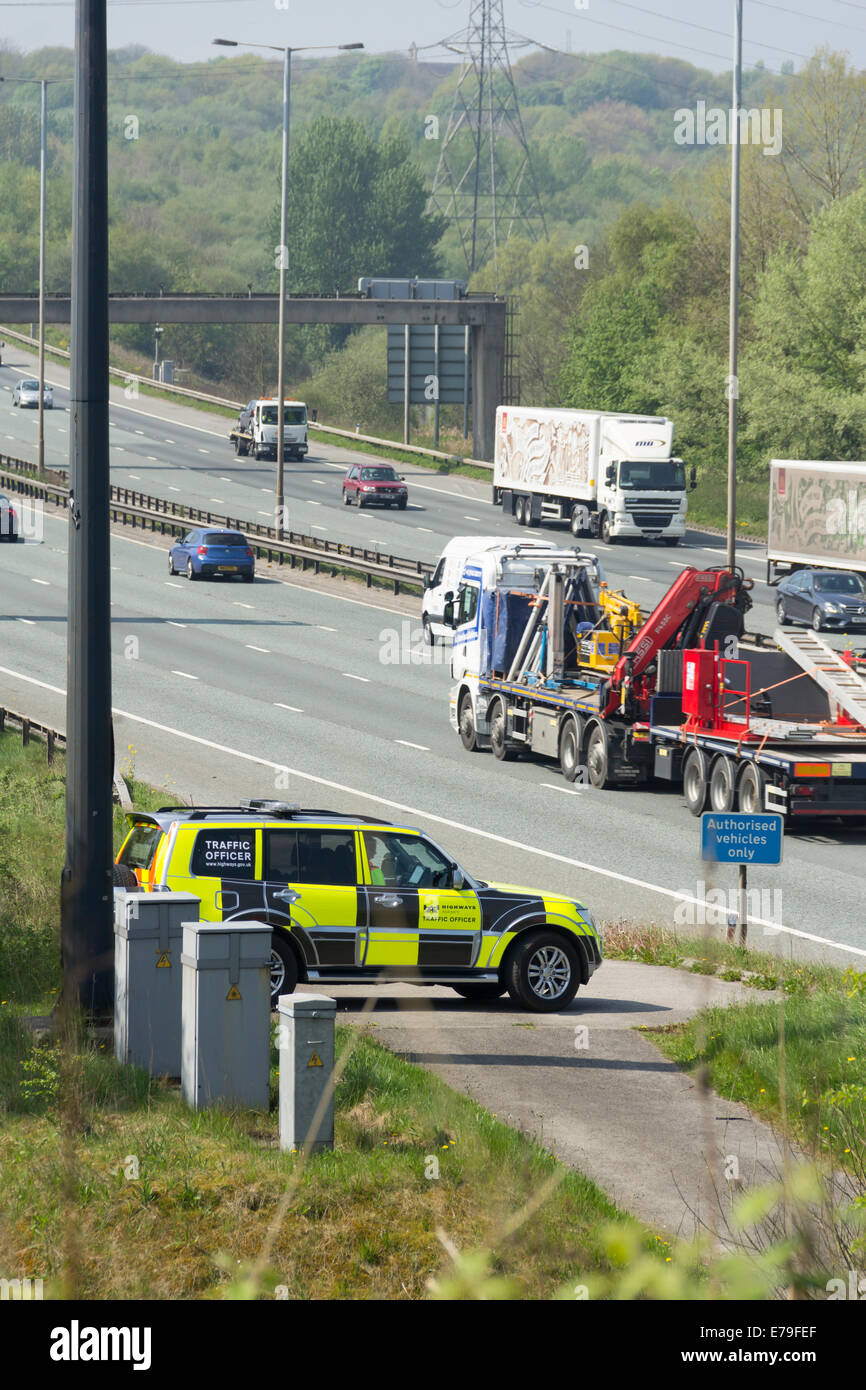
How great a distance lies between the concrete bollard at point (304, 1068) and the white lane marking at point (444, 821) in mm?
10665

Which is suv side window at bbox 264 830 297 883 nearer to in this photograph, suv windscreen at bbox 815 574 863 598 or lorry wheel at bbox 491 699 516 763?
lorry wheel at bbox 491 699 516 763

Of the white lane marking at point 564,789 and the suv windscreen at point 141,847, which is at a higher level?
the suv windscreen at point 141,847

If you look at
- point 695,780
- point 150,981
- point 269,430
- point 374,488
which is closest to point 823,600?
point 695,780

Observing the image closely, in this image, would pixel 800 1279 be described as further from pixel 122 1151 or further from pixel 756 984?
pixel 756 984

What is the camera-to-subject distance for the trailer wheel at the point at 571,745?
2956cm

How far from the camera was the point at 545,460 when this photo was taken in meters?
63.5

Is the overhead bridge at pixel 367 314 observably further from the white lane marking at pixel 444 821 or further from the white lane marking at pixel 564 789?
the white lane marking at pixel 564 789

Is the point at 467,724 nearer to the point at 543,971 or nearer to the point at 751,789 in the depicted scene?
the point at 751,789

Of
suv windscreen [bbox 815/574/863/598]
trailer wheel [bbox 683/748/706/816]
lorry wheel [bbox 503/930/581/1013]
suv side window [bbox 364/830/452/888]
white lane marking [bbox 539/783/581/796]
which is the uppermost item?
suv side window [bbox 364/830/452/888]

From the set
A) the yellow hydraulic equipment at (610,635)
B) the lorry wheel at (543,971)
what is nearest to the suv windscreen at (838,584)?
the yellow hydraulic equipment at (610,635)

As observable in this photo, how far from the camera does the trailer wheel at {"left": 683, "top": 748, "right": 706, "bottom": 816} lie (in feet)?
88.1

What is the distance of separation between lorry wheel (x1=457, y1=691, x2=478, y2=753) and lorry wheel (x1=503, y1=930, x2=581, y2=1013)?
1684 centimetres

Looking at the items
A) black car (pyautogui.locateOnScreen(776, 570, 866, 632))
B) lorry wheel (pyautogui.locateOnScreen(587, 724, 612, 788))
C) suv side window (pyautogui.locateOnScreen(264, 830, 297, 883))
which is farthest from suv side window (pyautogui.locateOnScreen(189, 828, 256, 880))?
black car (pyautogui.locateOnScreen(776, 570, 866, 632))
